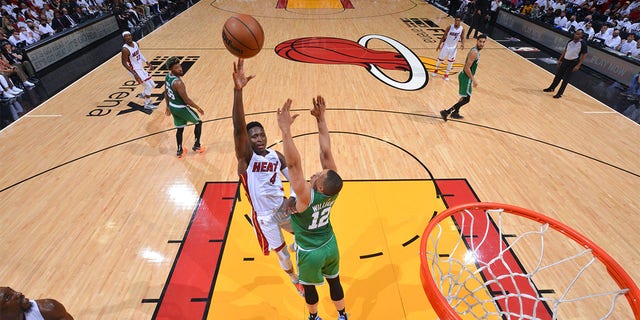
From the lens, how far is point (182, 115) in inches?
216

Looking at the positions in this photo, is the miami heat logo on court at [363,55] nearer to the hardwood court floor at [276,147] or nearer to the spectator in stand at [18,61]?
the hardwood court floor at [276,147]

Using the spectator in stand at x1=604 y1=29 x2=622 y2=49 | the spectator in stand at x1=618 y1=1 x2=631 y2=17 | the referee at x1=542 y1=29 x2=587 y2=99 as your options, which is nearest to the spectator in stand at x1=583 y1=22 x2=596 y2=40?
the spectator in stand at x1=604 y1=29 x2=622 y2=49

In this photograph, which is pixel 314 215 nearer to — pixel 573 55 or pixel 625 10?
pixel 573 55

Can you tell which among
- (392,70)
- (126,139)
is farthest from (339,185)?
(392,70)

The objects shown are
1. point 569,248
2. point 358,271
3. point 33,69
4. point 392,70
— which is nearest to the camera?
point 358,271

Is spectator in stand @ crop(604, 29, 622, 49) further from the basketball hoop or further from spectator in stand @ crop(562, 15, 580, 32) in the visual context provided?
the basketball hoop

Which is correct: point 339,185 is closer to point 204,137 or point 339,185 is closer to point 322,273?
point 322,273

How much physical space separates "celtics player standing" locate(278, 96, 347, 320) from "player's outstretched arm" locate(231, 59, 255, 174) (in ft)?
1.47

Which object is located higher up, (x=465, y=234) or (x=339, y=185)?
(x=339, y=185)

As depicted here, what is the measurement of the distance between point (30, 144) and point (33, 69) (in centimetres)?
403

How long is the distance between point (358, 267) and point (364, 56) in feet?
26.6

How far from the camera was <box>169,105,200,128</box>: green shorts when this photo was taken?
5449 mm

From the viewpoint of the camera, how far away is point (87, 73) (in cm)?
920

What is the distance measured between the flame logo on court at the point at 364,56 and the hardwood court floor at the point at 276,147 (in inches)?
15.9
